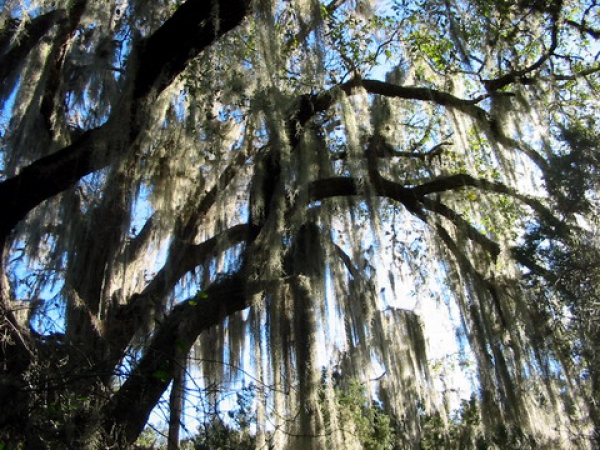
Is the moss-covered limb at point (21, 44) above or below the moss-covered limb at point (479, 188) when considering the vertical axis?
above

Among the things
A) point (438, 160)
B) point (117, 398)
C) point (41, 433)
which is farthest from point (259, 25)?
point (438, 160)

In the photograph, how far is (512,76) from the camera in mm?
4422

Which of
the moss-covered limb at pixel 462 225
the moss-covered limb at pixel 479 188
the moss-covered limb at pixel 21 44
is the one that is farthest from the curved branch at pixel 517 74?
the moss-covered limb at pixel 21 44

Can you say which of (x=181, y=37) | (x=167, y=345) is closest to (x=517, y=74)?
(x=181, y=37)

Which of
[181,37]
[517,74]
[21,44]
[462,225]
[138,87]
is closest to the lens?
[181,37]

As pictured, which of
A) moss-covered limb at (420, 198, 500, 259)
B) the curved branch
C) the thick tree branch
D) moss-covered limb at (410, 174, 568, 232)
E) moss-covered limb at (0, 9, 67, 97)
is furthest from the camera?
moss-covered limb at (420, 198, 500, 259)

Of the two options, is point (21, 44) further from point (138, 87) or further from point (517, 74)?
point (517, 74)

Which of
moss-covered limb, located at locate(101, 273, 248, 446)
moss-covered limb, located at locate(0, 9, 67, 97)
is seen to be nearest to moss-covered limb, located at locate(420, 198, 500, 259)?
moss-covered limb, located at locate(101, 273, 248, 446)

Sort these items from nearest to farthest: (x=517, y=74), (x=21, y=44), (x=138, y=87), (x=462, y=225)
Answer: (x=138, y=87) < (x=21, y=44) < (x=517, y=74) < (x=462, y=225)

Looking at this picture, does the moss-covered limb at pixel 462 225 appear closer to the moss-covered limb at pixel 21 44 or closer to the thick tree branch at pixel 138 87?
the thick tree branch at pixel 138 87

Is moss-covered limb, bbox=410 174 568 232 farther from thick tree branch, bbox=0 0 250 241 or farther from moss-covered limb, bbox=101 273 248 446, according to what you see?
thick tree branch, bbox=0 0 250 241

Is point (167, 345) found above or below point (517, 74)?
below

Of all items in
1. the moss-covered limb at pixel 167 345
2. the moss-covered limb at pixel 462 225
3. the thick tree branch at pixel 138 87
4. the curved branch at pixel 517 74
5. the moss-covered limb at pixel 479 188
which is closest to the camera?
the moss-covered limb at pixel 167 345

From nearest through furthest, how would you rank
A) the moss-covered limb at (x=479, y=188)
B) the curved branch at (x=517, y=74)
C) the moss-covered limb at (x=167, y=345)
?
the moss-covered limb at (x=167, y=345)
the moss-covered limb at (x=479, y=188)
the curved branch at (x=517, y=74)
